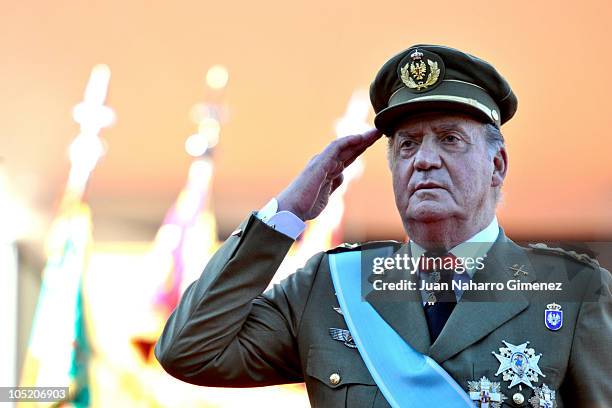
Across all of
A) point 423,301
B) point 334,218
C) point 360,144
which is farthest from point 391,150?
point 334,218

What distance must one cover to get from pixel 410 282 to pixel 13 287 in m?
3.16

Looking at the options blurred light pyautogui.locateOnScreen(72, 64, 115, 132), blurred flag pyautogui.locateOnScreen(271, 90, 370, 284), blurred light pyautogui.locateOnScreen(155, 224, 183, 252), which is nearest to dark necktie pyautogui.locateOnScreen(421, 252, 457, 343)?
blurred flag pyautogui.locateOnScreen(271, 90, 370, 284)

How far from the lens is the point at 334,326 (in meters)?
1.78

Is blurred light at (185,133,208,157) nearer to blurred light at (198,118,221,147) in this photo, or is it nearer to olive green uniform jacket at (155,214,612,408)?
blurred light at (198,118,221,147)

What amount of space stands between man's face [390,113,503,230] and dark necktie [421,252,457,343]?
0.08 m

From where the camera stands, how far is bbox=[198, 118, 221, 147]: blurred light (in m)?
4.76

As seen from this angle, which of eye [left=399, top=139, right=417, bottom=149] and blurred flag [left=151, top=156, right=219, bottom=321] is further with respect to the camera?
blurred flag [left=151, top=156, right=219, bottom=321]

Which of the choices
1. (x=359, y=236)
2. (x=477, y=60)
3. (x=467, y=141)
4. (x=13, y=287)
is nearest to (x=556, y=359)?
(x=467, y=141)

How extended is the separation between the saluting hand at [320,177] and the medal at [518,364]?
0.44 metres

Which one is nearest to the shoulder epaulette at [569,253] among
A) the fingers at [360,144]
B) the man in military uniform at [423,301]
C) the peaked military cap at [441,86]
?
the man in military uniform at [423,301]

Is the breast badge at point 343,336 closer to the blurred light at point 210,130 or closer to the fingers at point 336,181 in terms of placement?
the fingers at point 336,181

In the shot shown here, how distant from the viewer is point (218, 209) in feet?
15.6

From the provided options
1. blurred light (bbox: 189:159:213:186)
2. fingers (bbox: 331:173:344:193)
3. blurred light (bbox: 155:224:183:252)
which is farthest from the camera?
blurred light (bbox: 189:159:213:186)

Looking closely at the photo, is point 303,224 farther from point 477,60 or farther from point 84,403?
point 84,403
